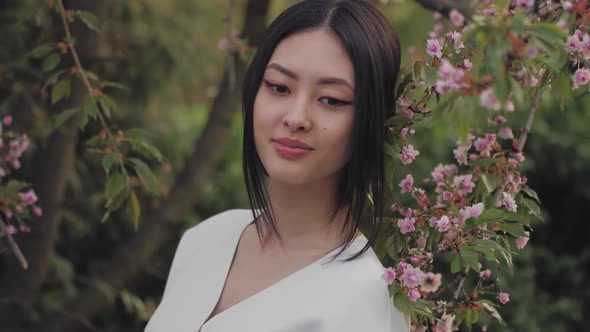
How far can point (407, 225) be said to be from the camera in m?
1.69

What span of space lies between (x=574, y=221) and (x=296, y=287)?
10.7 ft

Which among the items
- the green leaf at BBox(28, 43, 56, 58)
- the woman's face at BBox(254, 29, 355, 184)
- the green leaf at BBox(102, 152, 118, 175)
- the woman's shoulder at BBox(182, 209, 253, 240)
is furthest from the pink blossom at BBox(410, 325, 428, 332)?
the green leaf at BBox(28, 43, 56, 58)

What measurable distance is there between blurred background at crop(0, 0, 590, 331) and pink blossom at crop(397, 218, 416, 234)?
3.50 ft

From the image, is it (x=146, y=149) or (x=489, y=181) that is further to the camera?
(x=146, y=149)

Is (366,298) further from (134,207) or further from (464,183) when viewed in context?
(134,207)

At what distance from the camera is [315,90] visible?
159 cm

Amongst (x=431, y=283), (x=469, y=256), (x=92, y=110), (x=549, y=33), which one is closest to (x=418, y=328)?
(x=431, y=283)

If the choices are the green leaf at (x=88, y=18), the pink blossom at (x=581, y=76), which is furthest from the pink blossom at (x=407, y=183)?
the green leaf at (x=88, y=18)

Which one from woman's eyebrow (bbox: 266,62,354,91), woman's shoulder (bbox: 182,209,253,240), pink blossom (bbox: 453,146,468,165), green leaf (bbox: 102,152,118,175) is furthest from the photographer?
woman's shoulder (bbox: 182,209,253,240)

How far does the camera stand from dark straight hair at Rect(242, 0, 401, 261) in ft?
5.21

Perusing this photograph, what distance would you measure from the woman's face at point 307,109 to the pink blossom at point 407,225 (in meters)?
0.20

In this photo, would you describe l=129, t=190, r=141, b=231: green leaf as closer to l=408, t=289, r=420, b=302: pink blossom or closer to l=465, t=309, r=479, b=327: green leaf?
l=408, t=289, r=420, b=302: pink blossom

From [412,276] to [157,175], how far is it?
8.49 ft

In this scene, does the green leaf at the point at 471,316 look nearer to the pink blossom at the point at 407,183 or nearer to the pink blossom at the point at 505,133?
the pink blossom at the point at 407,183
